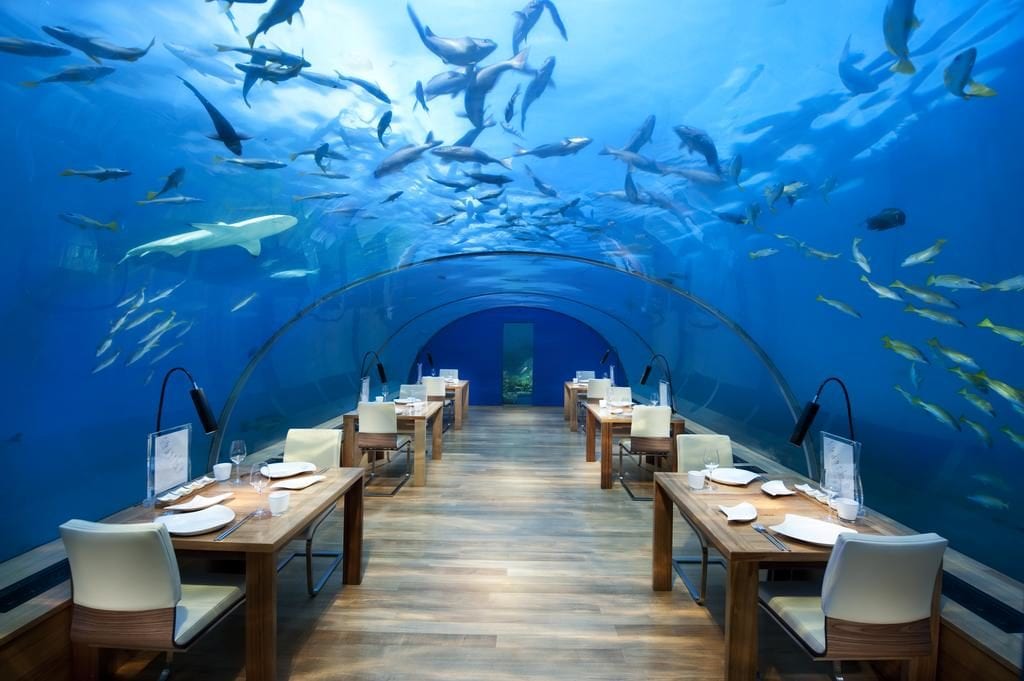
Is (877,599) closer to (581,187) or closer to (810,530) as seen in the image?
(810,530)

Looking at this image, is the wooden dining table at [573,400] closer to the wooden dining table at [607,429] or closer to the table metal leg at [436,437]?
the wooden dining table at [607,429]

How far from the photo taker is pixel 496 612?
329 centimetres

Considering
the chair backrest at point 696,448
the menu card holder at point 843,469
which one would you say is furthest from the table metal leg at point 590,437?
the menu card holder at point 843,469

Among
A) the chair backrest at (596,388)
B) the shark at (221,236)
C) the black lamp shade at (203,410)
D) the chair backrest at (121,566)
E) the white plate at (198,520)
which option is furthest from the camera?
the chair backrest at (596,388)

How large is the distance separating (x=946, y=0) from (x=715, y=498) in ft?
8.33

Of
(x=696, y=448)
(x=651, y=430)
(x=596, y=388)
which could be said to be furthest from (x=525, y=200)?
(x=596, y=388)

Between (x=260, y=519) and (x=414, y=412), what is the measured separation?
3950 mm

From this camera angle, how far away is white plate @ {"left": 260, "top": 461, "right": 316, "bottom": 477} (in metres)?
3.46

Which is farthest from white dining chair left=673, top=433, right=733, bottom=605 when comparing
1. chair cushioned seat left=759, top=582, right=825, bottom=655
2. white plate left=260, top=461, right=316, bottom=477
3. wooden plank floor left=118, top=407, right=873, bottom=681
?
white plate left=260, top=461, right=316, bottom=477

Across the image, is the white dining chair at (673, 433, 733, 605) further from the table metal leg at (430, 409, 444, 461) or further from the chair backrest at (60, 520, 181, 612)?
the table metal leg at (430, 409, 444, 461)

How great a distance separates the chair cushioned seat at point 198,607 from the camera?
222 cm

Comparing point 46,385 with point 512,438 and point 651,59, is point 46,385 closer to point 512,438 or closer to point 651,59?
point 651,59

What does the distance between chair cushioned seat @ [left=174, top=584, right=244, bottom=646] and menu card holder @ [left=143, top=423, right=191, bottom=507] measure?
599mm

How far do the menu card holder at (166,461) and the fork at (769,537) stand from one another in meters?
3.07
